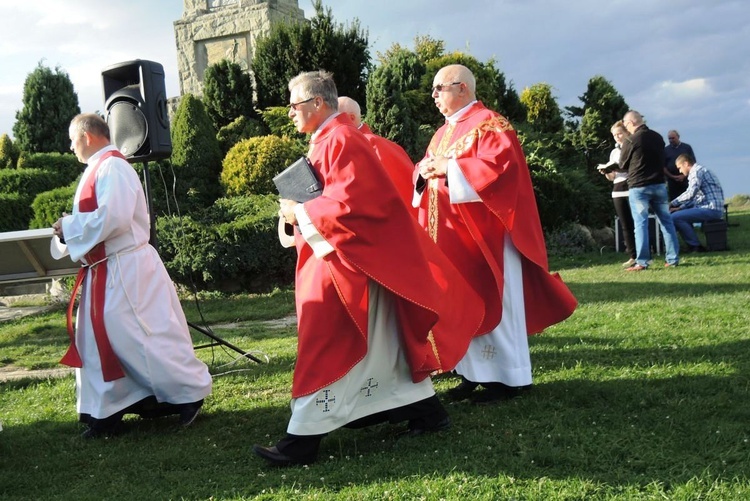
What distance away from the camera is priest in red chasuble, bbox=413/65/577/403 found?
5102 mm

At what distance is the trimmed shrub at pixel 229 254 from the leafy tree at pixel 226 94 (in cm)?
596

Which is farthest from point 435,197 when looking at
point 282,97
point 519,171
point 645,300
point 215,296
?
point 282,97

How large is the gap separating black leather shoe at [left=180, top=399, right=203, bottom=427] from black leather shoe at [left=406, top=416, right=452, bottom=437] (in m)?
1.48

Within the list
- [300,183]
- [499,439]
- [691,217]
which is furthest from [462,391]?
[691,217]

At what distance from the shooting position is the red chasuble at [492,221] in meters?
5.11

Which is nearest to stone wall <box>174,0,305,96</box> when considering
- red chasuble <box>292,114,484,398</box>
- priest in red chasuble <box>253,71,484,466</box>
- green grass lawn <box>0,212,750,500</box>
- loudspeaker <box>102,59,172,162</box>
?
loudspeaker <box>102,59,172,162</box>

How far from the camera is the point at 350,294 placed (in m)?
4.12

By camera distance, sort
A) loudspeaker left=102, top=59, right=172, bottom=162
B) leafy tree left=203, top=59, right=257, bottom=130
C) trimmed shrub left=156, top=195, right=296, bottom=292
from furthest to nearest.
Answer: leafy tree left=203, top=59, right=257, bottom=130 → trimmed shrub left=156, top=195, right=296, bottom=292 → loudspeaker left=102, top=59, right=172, bottom=162

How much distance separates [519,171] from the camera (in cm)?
520

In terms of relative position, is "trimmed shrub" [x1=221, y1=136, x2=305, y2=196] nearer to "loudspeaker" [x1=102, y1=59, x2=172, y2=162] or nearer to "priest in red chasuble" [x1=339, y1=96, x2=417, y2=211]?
"loudspeaker" [x1=102, y1=59, x2=172, y2=162]

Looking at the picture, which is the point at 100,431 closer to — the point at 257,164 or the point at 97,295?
the point at 97,295

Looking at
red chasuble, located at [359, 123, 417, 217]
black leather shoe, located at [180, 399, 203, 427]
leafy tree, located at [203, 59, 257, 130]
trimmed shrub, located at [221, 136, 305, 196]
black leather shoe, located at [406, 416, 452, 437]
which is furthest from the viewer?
leafy tree, located at [203, 59, 257, 130]

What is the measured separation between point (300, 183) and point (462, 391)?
6.25 feet

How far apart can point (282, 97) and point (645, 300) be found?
11620mm
